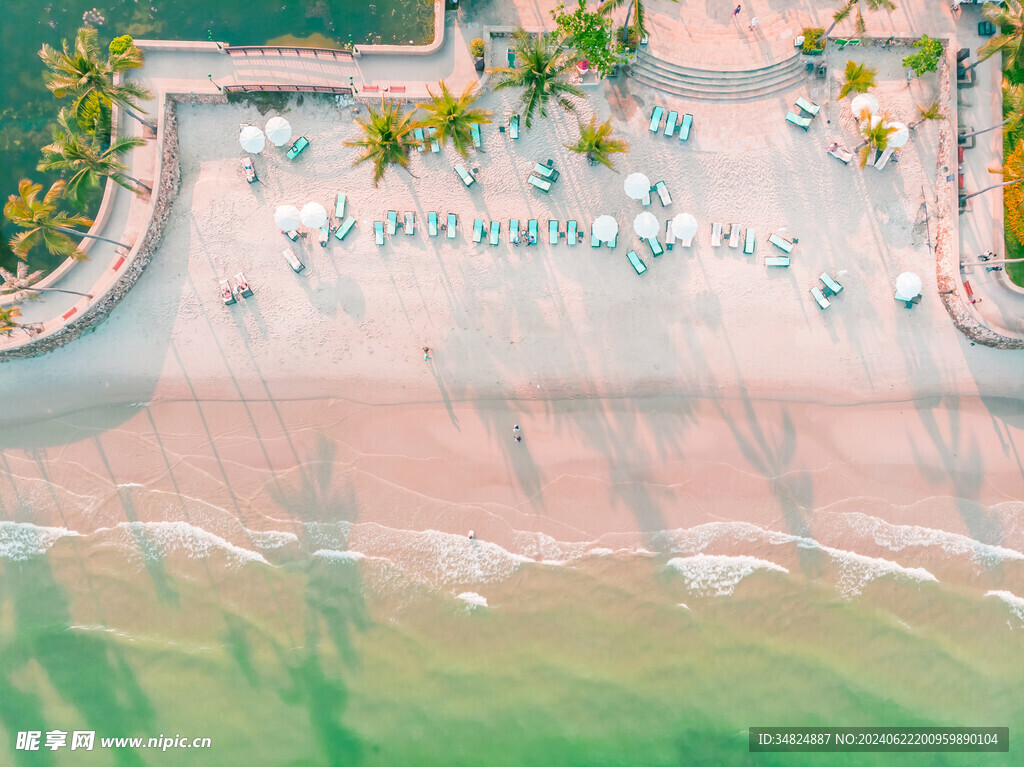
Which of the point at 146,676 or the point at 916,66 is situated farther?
the point at 146,676

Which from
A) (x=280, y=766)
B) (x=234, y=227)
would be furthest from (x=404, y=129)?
(x=280, y=766)

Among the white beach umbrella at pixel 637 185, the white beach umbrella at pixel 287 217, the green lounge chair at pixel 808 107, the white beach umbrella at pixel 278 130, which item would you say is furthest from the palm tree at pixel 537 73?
the white beach umbrella at pixel 287 217

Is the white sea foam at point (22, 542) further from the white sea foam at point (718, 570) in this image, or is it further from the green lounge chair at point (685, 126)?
the green lounge chair at point (685, 126)

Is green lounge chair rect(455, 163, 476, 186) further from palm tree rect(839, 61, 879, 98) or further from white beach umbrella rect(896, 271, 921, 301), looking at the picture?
white beach umbrella rect(896, 271, 921, 301)

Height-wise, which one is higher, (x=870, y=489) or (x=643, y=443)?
(x=643, y=443)

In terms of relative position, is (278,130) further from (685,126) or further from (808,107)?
(808,107)

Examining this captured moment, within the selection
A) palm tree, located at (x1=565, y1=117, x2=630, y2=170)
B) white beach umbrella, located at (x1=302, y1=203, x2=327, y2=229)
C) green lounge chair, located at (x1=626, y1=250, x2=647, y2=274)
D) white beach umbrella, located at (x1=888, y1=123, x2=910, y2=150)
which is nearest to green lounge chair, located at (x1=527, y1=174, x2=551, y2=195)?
palm tree, located at (x1=565, y1=117, x2=630, y2=170)

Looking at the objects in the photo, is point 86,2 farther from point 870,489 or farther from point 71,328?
point 870,489
